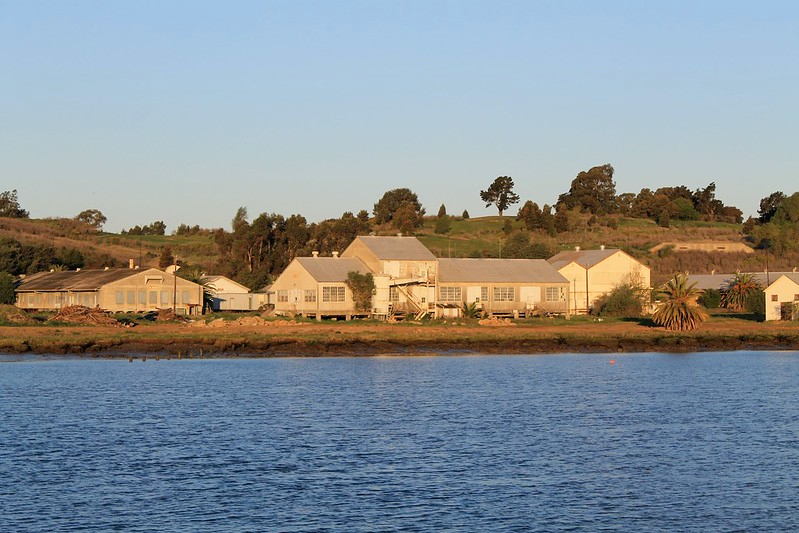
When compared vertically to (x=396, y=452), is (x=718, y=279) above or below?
above

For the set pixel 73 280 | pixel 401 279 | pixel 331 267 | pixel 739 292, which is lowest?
pixel 739 292

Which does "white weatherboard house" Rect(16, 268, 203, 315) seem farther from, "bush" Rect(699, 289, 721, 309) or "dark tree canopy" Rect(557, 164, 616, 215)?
"dark tree canopy" Rect(557, 164, 616, 215)

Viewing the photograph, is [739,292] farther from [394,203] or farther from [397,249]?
[394,203]

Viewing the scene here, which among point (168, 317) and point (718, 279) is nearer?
point (168, 317)

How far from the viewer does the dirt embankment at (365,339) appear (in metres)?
62.8

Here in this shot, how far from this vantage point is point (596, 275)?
3531 inches

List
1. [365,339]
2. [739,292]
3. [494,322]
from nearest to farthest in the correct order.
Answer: [365,339] → [494,322] → [739,292]

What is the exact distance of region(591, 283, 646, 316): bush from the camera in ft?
278

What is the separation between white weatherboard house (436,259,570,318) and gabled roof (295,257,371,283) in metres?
6.19

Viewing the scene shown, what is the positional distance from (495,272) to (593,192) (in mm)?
92727

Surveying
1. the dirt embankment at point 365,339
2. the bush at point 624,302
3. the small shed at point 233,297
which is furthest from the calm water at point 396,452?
the small shed at point 233,297

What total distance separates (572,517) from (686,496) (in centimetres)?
352

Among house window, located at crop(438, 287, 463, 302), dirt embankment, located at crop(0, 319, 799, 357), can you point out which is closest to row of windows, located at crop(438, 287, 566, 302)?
house window, located at crop(438, 287, 463, 302)

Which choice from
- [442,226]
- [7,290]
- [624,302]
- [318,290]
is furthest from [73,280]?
[442,226]
